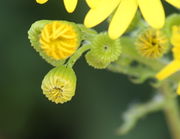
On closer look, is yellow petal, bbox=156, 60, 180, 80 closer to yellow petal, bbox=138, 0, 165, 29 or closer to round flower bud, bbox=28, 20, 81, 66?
yellow petal, bbox=138, 0, 165, 29

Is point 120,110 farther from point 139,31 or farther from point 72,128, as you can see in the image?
point 139,31

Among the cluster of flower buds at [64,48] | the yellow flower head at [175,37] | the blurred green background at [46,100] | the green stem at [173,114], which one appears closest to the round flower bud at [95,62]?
the cluster of flower buds at [64,48]

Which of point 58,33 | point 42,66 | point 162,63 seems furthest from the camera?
point 42,66

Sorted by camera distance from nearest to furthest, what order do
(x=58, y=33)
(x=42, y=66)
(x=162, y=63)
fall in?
1. (x=58, y=33)
2. (x=162, y=63)
3. (x=42, y=66)

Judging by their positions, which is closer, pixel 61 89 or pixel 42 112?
pixel 61 89

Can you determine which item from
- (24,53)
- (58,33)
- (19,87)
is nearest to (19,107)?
(19,87)

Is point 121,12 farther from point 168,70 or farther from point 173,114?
point 173,114

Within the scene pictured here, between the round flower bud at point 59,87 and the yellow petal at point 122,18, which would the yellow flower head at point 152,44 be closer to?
the yellow petal at point 122,18
